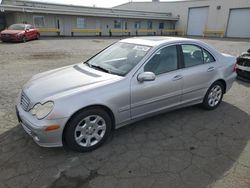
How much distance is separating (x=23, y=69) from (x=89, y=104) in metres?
6.37

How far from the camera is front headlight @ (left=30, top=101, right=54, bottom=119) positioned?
2.74 meters

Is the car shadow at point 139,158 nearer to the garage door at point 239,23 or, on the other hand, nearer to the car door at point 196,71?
the car door at point 196,71

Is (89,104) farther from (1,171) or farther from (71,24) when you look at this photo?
(71,24)

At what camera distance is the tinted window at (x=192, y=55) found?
396cm

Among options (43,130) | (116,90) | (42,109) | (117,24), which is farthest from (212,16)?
(43,130)

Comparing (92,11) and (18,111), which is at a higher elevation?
(92,11)

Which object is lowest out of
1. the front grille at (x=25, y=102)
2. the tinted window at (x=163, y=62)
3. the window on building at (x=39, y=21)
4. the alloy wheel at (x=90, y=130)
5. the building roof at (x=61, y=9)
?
the alloy wheel at (x=90, y=130)

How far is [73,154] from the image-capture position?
3047 mm

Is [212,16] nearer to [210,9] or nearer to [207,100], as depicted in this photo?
[210,9]

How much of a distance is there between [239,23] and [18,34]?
28.3 meters

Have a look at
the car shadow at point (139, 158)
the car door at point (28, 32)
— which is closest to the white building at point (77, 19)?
the car door at point (28, 32)

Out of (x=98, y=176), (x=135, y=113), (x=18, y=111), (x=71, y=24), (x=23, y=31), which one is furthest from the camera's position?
(x=71, y=24)

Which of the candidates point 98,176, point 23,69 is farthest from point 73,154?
point 23,69

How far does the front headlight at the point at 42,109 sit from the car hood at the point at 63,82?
0.31ft
